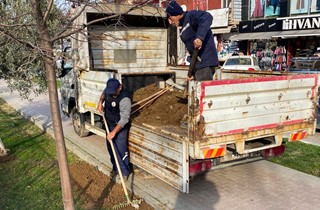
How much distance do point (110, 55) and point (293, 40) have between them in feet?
51.4

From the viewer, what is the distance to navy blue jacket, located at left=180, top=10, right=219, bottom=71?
4.77 meters

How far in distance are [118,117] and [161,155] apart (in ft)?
3.78

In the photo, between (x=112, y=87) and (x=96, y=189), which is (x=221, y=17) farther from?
(x=96, y=189)

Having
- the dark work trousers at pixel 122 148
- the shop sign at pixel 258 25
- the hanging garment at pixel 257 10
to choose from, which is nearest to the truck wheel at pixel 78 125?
the dark work trousers at pixel 122 148

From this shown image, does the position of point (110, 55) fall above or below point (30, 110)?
above

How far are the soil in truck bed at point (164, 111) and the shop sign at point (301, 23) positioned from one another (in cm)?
1447

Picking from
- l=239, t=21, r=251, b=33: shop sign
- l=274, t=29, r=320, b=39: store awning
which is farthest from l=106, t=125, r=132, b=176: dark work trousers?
l=239, t=21, r=251, b=33: shop sign

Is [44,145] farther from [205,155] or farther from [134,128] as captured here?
[205,155]

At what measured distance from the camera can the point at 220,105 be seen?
4.15 meters

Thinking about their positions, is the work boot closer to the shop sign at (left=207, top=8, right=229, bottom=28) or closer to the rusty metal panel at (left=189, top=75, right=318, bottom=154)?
the rusty metal panel at (left=189, top=75, right=318, bottom=154)

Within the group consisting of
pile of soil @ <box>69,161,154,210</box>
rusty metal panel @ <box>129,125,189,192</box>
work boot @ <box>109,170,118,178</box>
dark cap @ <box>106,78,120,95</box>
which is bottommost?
pile of soil @ <box>69,161,154,210</box>

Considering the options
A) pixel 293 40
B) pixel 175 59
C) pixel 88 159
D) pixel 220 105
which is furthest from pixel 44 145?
pixel 293 40

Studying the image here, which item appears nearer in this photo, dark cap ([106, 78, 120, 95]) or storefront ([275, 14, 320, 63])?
dark cap ([106, 78, 120, 95])

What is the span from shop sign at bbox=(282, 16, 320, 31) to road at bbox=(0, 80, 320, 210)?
14376 millimetres
